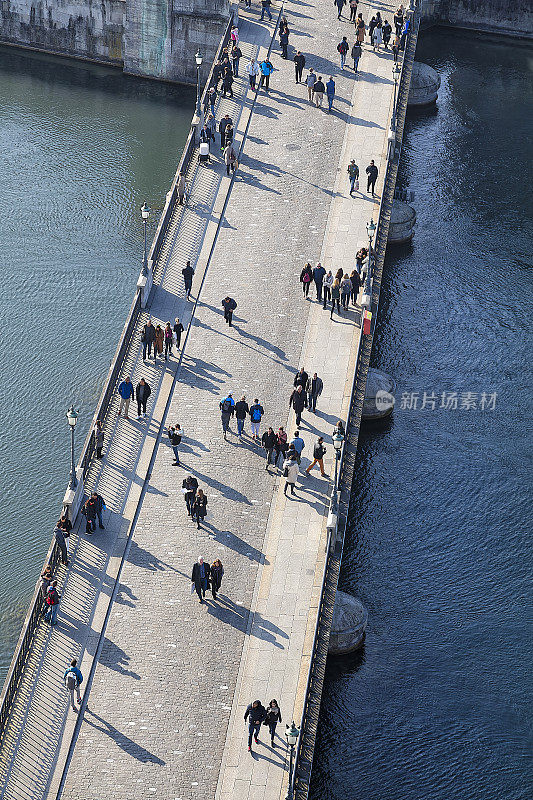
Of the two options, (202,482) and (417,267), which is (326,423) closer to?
(202,482)

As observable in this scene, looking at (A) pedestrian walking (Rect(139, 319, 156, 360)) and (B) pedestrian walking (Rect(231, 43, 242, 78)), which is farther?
(B) pedestrian walking (Rect(231, 43, 242, 78))

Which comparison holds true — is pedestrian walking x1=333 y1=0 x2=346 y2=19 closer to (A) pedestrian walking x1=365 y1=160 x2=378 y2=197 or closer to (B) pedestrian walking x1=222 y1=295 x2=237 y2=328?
(A) pedestrian walking x1=365 y1=160 x2=378 y2=197

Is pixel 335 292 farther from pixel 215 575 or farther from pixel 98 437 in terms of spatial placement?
pixel 215 575

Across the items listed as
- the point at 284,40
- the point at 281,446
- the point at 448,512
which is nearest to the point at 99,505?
the point at 281,446

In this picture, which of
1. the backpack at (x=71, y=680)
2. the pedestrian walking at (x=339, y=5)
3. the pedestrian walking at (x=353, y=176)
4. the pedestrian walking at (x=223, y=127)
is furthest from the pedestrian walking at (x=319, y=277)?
the pedestrian walking at (x=339, y=5)

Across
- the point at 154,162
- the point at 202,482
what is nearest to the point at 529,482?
the point at 202,482

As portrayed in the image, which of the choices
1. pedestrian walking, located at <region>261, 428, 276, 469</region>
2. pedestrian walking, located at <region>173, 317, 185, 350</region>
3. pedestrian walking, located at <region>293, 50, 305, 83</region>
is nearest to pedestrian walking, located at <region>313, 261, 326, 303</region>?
pedestrian walking, located at <region>173, 317, 185, 350</region>
